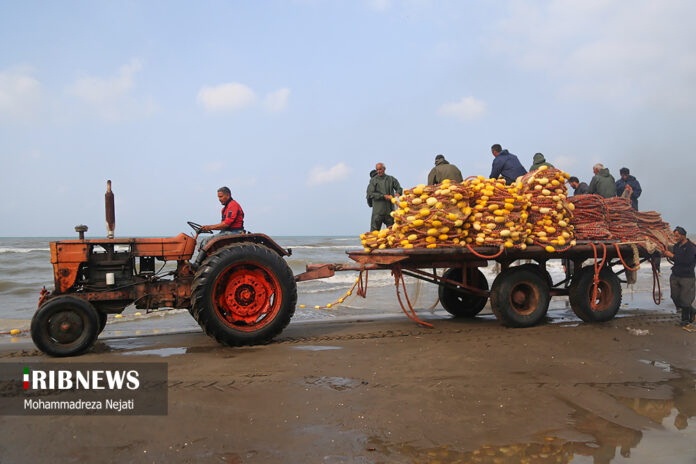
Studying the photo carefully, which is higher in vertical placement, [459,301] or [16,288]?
[459,301]

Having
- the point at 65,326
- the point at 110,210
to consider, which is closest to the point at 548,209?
the point at 110,210

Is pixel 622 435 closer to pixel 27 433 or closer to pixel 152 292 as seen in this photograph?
pixel 27 433

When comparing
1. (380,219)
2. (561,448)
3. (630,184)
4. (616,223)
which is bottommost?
(561,448)

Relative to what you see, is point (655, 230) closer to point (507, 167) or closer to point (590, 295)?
point (590, 295)

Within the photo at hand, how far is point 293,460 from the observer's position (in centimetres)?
297

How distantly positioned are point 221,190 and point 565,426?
4.84m

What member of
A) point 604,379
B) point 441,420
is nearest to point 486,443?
point 441,420

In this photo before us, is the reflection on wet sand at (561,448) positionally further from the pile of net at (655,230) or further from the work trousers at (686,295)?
the pile of net at (655,230)

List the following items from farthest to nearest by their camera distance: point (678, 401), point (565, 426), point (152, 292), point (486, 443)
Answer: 1. point (152, 292)
2. point (678, 401)
3. point (565, 426)
4. point (486, 443)

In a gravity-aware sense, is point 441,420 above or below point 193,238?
below

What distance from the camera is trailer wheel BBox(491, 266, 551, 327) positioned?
6.57m

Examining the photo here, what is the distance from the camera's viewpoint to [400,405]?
3.81 meters

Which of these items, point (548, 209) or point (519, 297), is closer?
point (548, 209)

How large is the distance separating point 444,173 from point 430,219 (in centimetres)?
220
